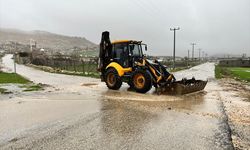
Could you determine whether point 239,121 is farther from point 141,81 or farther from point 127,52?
point 127,52

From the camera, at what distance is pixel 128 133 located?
23.6 ft

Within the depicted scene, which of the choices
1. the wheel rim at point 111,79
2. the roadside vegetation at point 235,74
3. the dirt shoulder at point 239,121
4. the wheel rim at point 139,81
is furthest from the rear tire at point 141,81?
the roadside vegetation at point 235,74

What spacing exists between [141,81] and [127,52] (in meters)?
1.96

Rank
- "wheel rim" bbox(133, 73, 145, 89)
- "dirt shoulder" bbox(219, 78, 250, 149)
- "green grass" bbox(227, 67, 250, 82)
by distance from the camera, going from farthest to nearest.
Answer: "green grass" bbox(227, 67, 250, 82)
"wheel rim" bbox(133, 73, 145, 89)
"dirt shoulder" bbox(219, 78, 250, 149)

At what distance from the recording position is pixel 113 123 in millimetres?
8227

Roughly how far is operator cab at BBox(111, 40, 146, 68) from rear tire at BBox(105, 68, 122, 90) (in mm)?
649

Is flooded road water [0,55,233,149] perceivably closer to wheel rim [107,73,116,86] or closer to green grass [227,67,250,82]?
wheel rim [107,73,116,86]

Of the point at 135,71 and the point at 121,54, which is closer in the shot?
the point at 135,71

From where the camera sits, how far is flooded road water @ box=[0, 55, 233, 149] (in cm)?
646

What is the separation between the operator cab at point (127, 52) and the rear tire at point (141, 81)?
107 centimetres

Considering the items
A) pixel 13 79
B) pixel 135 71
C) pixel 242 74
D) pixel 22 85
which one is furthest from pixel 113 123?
pixel 242 74

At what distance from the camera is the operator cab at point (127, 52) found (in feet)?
50.6

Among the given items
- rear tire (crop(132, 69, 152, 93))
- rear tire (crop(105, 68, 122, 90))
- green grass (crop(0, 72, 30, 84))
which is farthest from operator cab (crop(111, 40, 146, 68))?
green grass (crop(0, 72, 30, 84))

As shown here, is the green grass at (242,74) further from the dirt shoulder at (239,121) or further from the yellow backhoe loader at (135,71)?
the dirt shoulder at (239,121)
